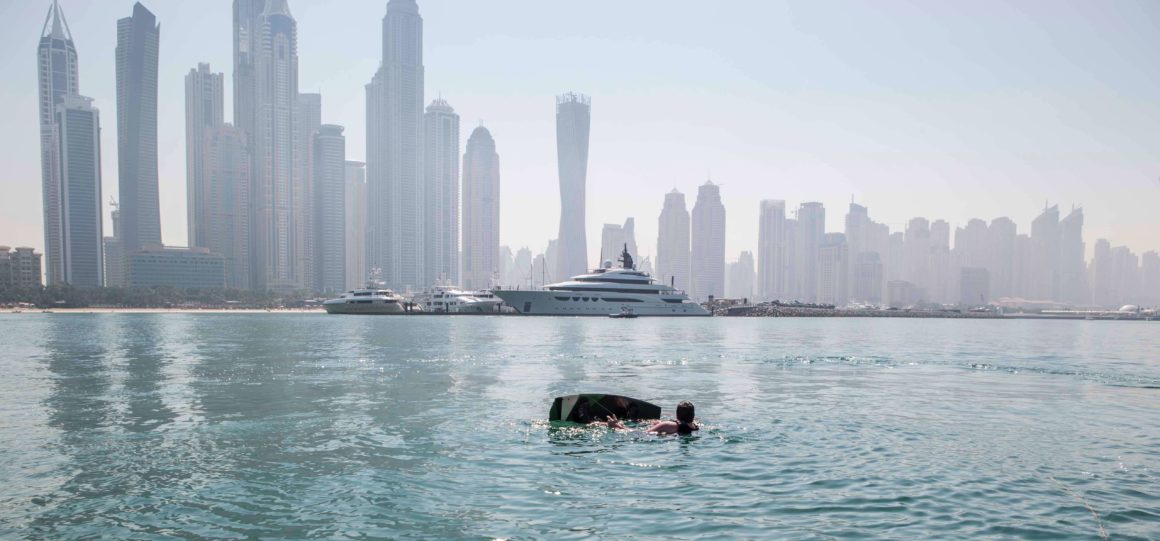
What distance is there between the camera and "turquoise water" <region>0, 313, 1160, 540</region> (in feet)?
40.7

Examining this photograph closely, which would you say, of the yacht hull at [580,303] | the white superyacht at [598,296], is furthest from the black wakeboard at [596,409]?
the yacht hull at [580,303]

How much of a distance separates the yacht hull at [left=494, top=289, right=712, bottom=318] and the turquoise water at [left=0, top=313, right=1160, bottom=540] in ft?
366

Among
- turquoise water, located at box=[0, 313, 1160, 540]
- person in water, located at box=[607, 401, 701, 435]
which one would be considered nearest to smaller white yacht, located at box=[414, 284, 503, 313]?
turquoise water, located at box=[0, 313, 1160, 540]

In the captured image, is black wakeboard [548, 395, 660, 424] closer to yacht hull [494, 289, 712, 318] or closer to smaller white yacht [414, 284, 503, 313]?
yacht hull [494, 289, 712, 318]

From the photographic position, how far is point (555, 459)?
17234 mm

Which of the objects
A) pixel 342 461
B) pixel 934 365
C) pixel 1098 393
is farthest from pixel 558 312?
pixel 342 461

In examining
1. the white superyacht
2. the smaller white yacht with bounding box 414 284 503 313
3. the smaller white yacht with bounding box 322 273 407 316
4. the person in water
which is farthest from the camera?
A: the smaller white yacht with bounding box 414 284 503 313

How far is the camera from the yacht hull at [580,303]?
148 metres

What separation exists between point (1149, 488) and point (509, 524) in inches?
539

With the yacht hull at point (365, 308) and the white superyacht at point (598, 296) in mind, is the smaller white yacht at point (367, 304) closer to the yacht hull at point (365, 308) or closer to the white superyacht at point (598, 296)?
the yacht hull at point (365, 308)

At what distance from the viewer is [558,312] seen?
150 m

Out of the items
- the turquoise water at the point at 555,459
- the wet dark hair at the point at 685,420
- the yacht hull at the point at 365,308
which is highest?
the wet dark hair at the point at 685,420

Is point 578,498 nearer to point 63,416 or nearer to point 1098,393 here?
point 63,416

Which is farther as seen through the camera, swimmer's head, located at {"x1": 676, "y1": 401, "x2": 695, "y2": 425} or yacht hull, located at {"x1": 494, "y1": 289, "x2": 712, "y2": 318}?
yacht hull, located at {"x1": 494, "y1": 289, "x2": 712, "y2": 318}
